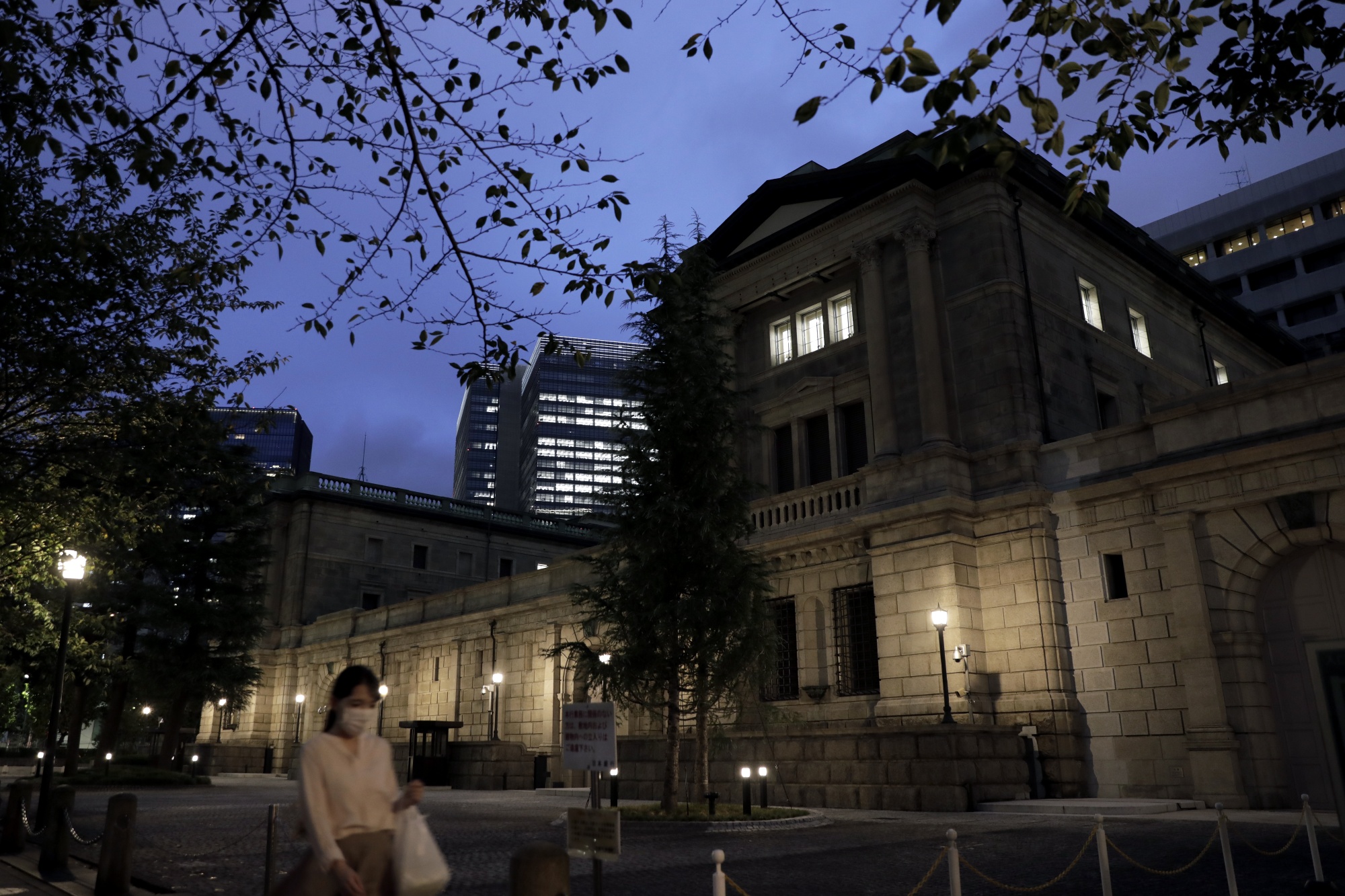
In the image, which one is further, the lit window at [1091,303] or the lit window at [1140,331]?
the lit window at [1140,331]

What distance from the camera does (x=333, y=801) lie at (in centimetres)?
477

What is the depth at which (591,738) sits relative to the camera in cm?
855

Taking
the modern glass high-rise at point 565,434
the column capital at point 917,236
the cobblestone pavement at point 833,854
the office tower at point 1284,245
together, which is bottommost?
the cobblestone pavement at point 833,854

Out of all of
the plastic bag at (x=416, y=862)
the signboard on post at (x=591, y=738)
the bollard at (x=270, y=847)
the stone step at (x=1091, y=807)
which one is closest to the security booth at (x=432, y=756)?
the stone step at (x=1091, y=807)

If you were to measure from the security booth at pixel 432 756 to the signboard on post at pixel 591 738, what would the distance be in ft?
87.4

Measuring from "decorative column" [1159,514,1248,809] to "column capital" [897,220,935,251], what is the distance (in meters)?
10.7

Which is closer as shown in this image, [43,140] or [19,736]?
[43,140]

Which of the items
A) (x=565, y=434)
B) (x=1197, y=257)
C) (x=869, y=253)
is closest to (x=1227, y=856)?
(x=869, y=253)

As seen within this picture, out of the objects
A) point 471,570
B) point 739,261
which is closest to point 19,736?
point 471,570

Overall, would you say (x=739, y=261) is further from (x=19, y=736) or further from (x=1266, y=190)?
(x=19, y=736)

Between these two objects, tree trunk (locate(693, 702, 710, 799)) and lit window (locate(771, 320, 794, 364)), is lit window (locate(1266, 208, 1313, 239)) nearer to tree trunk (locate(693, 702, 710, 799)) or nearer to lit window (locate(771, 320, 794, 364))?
lit window (locate(771, 320, 794, 364))

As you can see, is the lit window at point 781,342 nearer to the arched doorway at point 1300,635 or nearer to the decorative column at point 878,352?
the decorative column at point 878,352

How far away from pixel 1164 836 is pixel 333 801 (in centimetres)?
1312

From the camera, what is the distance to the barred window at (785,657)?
2639 centimetres
